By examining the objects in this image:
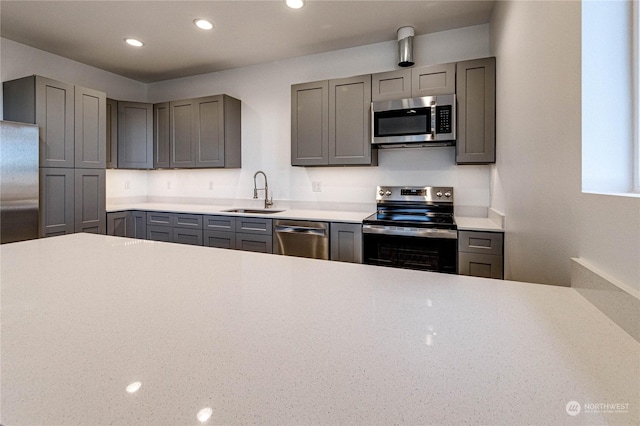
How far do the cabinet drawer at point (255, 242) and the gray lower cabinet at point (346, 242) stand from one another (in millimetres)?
635

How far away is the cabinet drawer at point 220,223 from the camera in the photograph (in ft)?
11.0

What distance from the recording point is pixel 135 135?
404 cm

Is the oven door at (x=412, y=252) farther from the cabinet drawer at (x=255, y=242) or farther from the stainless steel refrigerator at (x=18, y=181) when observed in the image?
the stainless steel refrigerator at (x=18, y=181)

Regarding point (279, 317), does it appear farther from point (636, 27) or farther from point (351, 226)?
point (351, 226)

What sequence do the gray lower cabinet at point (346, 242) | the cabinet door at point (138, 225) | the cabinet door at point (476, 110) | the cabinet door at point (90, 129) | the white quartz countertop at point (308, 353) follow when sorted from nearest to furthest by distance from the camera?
1. the white quartz countertop at point (308, 353)
2. the cabinet door at point (476, 110)
3. the gray lower cabinet at point (346, 242)
4. the cabinet door at point (90, 129)
5. the cabinet door at point (138, 225)

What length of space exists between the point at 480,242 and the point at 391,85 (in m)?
1.48

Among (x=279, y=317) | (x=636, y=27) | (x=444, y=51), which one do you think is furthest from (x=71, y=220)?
(x=636, y=27)

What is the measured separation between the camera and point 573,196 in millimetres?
1013

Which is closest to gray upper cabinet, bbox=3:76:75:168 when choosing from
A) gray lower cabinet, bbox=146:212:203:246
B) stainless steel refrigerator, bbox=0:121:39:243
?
stainless steel refrigerator, bbox=0:121:39:243

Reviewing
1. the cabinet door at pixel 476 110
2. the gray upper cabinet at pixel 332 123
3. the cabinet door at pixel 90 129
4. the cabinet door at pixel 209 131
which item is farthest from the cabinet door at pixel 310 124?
the cabinet door at pixel 90 129

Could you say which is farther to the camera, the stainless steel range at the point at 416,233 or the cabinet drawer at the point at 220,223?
the cabinet drawer at the point at 220,223

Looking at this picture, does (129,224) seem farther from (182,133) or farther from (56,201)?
(182,133)

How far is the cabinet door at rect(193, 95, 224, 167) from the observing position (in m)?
3.73

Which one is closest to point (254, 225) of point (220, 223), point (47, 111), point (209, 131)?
point (220, 223)
